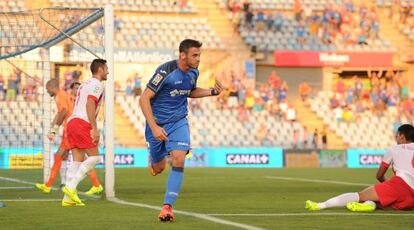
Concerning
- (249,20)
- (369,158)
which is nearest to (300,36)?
(249,20)

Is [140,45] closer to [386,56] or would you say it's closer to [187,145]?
[386,56]

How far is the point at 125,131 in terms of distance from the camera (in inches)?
1523

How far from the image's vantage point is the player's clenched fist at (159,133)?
36.3ft

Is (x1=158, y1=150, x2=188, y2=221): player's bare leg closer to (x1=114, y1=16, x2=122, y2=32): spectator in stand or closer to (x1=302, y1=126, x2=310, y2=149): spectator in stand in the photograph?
(x1=302, y1=126, x2=310, y2=149): spectator in stand

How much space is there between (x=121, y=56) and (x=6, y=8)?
4.98 metres

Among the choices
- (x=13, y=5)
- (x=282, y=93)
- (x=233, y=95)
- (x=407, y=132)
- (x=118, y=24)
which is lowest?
(x=407, y=132)

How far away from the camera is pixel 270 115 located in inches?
1628

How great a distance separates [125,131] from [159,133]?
91.1 ft

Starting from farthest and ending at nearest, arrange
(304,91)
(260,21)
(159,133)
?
(260,21)
(304,91)
(159,133)

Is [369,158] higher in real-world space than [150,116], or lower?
lower

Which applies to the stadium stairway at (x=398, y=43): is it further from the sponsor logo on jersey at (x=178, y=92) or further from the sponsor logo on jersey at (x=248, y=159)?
the sponsor logo on jersey at (x=178, y=92)

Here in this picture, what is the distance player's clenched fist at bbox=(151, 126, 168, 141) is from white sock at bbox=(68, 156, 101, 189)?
3.06m

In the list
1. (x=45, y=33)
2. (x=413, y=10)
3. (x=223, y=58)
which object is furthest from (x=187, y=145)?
(x=413, y=10)

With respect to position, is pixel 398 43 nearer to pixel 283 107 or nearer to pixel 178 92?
pixel 283 107
